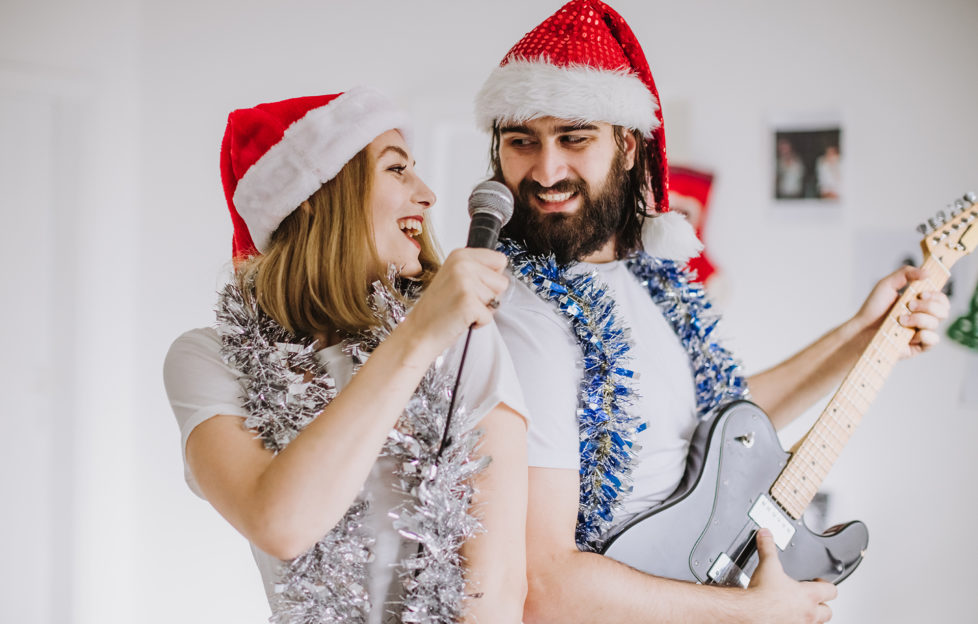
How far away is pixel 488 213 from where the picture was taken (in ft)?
3.26

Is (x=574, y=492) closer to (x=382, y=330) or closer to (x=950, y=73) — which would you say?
(x=382, y=330)

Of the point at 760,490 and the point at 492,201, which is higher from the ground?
the point at 492,201

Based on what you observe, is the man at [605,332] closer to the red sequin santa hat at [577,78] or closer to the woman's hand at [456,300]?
the red sequin santa hat at [577,78]

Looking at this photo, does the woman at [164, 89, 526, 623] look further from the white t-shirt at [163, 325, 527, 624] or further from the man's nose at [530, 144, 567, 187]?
the man's nose at [530, 144, 567, 187]

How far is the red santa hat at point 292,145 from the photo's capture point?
3.96 ft

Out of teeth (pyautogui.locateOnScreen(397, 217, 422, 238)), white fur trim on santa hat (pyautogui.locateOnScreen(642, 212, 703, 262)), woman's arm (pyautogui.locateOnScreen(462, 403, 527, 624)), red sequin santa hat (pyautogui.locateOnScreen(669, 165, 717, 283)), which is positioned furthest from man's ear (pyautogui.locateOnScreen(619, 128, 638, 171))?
red sequin santa hat (pyautogui.locateOnScreen(669, 165, 717, 283))

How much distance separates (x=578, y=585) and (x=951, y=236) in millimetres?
1089

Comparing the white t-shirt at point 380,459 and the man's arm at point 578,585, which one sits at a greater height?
the white t-shirt at point 380,459

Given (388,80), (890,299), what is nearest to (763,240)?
(890,299)

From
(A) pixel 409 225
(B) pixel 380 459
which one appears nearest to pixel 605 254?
(A) pixel 409 225

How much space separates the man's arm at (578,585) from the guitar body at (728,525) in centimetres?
5

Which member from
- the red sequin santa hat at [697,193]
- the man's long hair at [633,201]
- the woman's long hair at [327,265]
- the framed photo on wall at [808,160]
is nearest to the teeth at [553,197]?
the man's long hair at [633,201]

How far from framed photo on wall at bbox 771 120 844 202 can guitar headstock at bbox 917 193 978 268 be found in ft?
3.85

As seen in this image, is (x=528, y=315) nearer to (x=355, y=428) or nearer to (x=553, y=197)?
(x=553, y=197)
